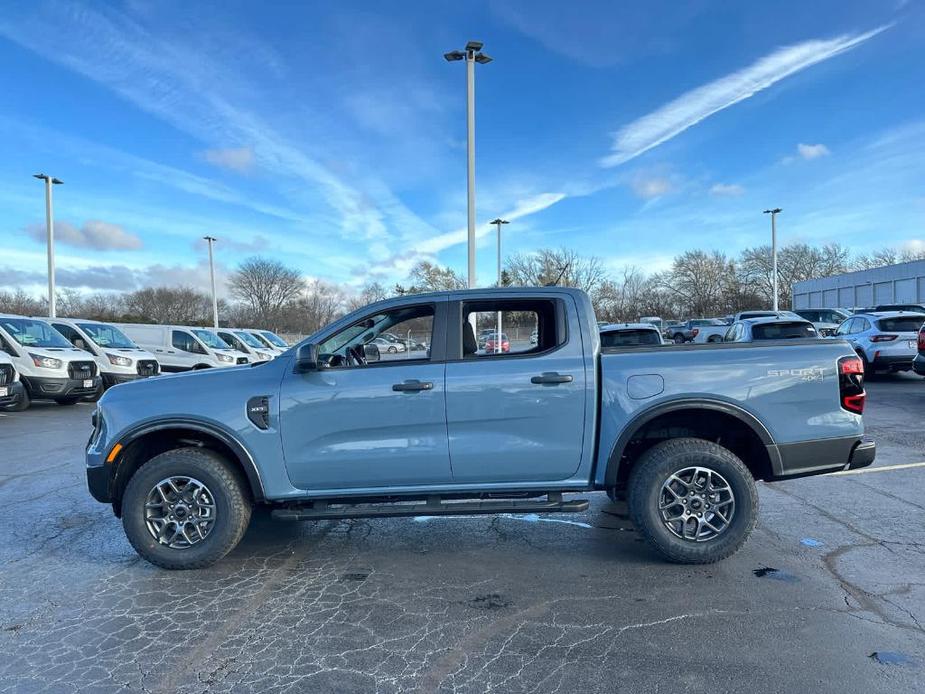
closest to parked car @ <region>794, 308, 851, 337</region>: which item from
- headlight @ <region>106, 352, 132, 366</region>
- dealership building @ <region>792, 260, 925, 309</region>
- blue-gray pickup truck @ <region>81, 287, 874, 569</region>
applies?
blue-gray pickup truck @ <region>81, 287, 874, 569</region>

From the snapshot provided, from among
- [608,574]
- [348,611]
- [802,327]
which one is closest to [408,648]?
[348,611]

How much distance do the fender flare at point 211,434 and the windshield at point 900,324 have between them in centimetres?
1453

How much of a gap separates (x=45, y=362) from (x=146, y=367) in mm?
2766

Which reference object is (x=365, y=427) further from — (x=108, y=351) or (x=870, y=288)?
(x=870, y=288)

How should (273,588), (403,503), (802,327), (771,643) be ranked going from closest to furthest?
(771,643), (273,588), (403,503), (802,327)

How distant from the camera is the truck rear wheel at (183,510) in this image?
414cm

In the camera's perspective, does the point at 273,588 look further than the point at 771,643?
Yes

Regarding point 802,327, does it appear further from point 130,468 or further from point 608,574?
point 130,468

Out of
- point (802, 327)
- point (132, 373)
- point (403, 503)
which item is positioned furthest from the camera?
point (132, 373)

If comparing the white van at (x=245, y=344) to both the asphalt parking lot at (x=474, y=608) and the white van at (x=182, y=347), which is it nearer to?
the white van at (x=182, y=347)

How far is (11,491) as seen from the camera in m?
6.38

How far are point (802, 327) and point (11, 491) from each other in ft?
39.9

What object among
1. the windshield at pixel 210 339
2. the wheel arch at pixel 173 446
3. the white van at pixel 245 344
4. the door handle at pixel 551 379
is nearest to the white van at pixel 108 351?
the windshield at pixel 210 339

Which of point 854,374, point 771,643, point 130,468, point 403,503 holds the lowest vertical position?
point 771,643
